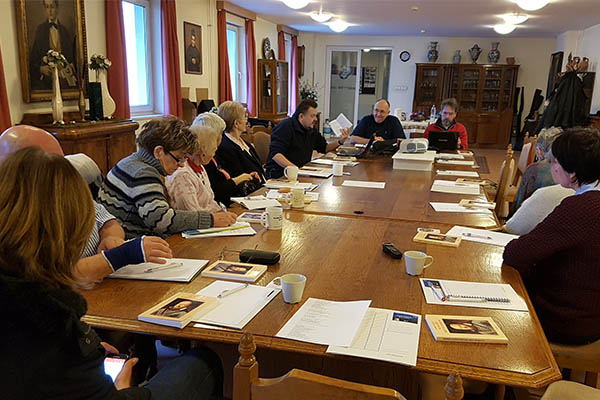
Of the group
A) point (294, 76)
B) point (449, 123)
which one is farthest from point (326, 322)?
point (294, 76)

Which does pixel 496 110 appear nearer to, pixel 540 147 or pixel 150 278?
pixel 540 147

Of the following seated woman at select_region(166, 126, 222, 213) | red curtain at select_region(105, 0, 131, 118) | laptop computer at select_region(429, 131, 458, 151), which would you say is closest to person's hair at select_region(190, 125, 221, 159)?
seated woman at select_region(166, 126, 222, 213)

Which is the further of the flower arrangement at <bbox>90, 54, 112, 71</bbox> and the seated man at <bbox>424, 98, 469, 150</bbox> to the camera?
the seated man at <bbox>424, 98, 469, 150</bbox>

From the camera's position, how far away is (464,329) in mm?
1312

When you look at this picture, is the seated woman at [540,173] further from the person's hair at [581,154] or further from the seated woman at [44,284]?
the seated woman at [44,284]

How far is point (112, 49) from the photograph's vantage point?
4695mm

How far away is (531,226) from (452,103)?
3.45 meters

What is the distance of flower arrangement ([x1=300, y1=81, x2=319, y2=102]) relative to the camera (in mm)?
11130

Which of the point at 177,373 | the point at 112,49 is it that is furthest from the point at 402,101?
the point at 177,373

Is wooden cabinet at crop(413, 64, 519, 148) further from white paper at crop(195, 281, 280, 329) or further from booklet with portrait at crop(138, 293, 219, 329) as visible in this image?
booklet with portrait at crop(138, 293, 219, 329)

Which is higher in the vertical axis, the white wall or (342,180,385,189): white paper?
the white wall

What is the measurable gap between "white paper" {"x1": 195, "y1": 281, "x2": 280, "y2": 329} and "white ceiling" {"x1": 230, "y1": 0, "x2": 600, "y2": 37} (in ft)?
19.2

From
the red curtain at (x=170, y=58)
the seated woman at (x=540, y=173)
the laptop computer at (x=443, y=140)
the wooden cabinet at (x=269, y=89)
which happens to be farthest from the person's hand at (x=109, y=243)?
the wooden cabinet at (x=269, y=89)

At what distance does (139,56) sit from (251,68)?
2692 mm
